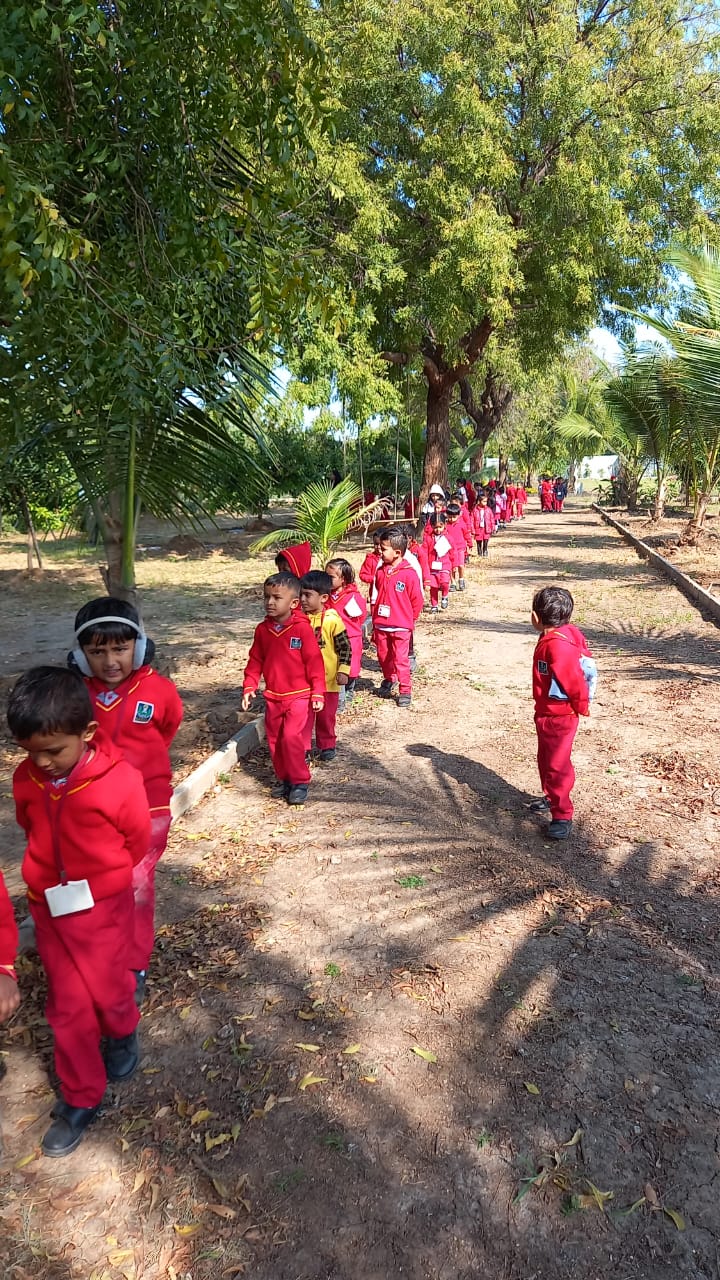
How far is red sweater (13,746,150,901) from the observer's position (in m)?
2.21

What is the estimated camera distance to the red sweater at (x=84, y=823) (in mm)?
2215

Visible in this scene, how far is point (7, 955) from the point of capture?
198 cm

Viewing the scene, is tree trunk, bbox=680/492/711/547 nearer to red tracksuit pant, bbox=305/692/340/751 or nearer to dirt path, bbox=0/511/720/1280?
dirt path, bbox=0/511/720/1280

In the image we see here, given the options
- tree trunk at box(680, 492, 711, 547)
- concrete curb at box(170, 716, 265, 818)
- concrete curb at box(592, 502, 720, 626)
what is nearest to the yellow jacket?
concrete curb at box(170, 716, 265, 818)

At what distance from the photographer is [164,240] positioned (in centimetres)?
389

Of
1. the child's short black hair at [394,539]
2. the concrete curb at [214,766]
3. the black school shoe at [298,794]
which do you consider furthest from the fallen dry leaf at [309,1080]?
the child's short black hair at [394,539]

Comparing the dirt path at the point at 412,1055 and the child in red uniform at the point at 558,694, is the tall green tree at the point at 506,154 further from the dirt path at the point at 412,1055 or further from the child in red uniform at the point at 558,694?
the dirt path at the point at 412,1055

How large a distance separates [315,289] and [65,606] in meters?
10.3

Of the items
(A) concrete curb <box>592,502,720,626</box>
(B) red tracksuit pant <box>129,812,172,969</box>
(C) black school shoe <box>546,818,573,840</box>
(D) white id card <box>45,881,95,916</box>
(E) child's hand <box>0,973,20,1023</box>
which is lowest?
(C) black school shoe <box>546,818,573,840</box>

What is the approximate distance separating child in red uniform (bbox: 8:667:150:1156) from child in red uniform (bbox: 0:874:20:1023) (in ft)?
0.75

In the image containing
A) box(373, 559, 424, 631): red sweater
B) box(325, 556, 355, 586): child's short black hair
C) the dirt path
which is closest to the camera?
the dirt path

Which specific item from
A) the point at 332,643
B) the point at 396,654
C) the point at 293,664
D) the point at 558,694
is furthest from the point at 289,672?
the point at 396,654

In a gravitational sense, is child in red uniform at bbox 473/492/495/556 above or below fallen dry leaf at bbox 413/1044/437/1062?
above

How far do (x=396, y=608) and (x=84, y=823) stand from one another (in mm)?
4692
